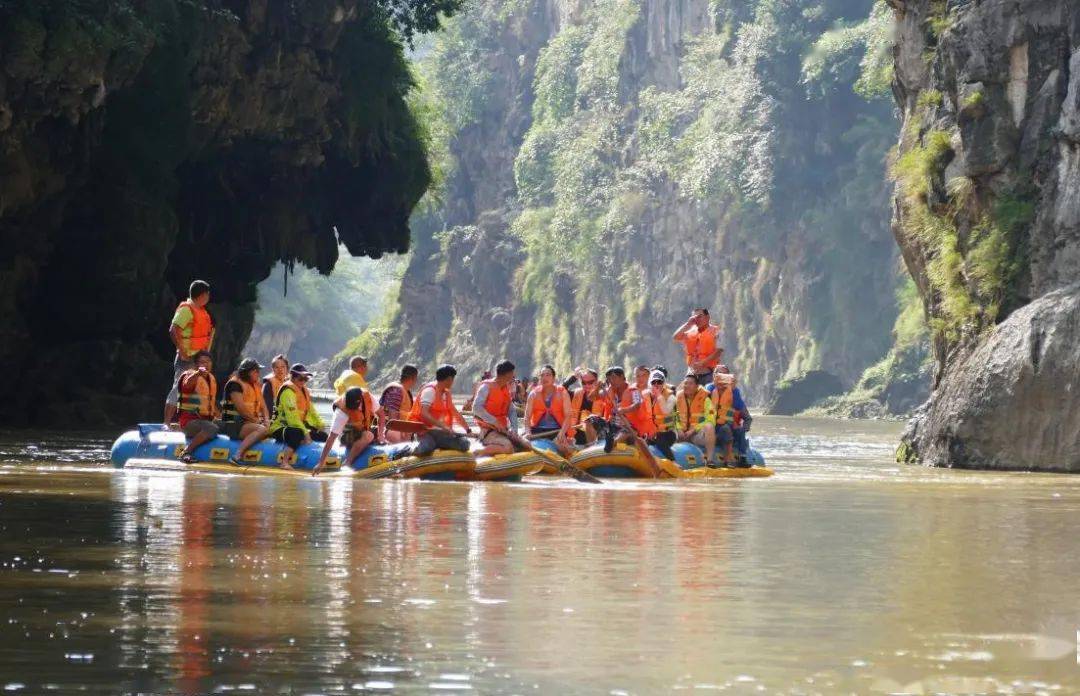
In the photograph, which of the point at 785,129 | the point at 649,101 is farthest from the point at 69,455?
the point at 649,101

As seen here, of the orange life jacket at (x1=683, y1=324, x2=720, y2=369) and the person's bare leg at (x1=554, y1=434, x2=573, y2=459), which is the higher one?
the orange life jacket at (x1=683, y1=324, x2=720, y2=369)

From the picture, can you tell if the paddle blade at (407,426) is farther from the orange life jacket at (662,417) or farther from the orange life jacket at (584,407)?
the orange life jacket at (662,417)

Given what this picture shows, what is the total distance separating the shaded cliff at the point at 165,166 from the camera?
105 feet

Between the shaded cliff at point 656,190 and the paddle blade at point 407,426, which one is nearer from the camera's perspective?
the paddle blade at point 407,426

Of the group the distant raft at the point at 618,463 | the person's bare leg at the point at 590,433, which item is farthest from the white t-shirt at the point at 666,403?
the distant raft at the point at 618,463

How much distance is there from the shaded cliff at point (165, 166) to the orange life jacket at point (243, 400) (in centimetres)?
897

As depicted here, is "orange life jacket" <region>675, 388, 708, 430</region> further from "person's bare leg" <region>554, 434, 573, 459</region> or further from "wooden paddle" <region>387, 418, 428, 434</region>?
"wooden paddle" <region>387, 418, 428, 434</region>

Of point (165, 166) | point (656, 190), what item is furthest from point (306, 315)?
point (165, 166)

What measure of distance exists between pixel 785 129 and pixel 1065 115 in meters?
57.4

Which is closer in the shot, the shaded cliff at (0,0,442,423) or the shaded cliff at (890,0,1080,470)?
the shaded cliff at (890,0,1080,470)

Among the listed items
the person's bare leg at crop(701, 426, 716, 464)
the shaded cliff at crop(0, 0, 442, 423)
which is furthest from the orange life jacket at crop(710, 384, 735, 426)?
the shaded cliff at crop(0, 0, 442, 423)

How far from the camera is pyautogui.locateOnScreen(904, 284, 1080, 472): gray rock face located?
2636 cm

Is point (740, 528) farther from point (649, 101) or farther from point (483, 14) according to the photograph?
point (483, 14)

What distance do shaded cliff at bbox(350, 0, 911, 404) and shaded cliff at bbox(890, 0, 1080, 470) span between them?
37.6m
